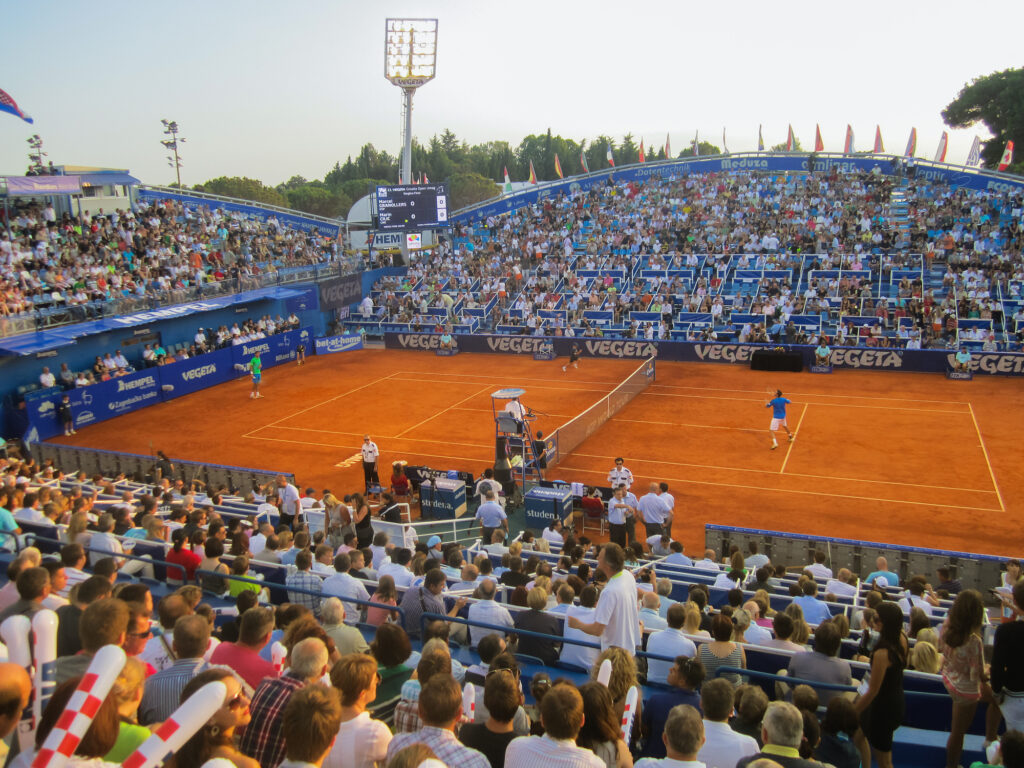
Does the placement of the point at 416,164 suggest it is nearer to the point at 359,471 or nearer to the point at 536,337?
the point at 536,337

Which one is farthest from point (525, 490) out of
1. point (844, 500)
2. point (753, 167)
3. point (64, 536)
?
point (753, 167)

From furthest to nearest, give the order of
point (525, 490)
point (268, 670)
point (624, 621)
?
point (525, 490)
point (624, 621)
point (268, 670)

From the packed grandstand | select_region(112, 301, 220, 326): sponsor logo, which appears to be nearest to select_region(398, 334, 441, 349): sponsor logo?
select_region(112, 301, 220, 326): sponsor logo

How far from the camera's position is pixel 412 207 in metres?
46.7

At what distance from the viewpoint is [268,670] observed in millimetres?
5414

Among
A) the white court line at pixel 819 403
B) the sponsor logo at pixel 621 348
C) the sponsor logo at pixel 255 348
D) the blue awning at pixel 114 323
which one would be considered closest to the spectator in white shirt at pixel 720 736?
the white court line at pixel 819 403

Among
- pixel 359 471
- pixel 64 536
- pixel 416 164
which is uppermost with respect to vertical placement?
pixel 416 164

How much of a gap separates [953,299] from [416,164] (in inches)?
3591

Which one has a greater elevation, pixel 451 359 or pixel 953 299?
pixel 953 299

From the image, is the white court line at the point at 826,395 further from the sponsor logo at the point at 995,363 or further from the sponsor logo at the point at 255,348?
the sponsor logo at the point at 255,348

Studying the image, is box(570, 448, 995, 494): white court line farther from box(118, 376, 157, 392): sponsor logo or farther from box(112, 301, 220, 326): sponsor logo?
box(112, 301, 220, 326): sponsor logo

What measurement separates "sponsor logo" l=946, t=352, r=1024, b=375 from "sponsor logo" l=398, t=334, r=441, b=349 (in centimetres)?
2384

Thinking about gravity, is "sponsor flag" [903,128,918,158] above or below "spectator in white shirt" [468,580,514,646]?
above

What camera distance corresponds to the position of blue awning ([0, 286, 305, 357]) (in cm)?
2806
